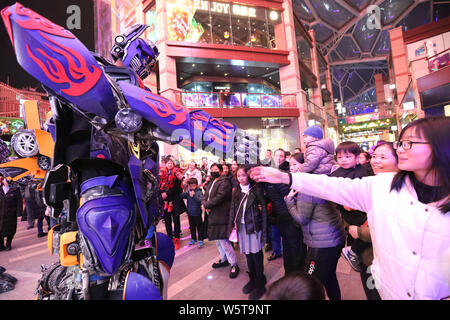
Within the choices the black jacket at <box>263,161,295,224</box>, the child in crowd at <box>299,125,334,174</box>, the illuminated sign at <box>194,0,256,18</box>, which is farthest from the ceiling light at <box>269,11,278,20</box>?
the child in crowd at <box>299,125,334,174</box>

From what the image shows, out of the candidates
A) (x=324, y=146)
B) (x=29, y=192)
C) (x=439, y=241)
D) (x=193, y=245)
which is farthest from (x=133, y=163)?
(x=29, y=192)

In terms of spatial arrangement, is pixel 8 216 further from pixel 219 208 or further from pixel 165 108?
pixel 165 108

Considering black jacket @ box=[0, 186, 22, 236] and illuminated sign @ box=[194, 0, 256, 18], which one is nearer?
black jacket @ box=[0, 186, 22, 236]

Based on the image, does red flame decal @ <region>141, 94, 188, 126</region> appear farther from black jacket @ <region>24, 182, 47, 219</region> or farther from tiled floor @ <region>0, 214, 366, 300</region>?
black jacket @ <region>24, 182, 47, 219</region>

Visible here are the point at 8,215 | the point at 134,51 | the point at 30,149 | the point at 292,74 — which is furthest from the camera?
the point at 292,74

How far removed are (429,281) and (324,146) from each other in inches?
65.4

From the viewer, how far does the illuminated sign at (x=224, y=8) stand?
1416 centimetres

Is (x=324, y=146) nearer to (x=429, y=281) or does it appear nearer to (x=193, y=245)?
(x=429, y=281)

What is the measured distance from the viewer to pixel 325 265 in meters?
2.09

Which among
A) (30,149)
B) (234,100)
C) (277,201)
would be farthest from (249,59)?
(30,149)

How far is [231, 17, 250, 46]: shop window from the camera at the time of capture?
608 inches

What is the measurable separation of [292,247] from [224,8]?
16636mm

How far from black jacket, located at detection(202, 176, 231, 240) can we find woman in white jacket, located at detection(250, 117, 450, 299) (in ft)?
8.25
